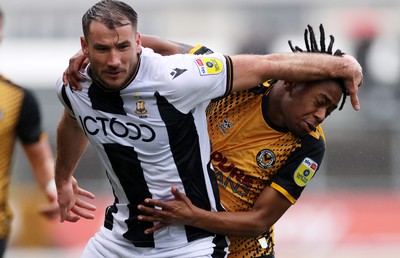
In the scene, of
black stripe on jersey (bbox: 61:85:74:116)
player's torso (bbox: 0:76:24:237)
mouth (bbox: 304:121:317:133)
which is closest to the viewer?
black stripe on jersey (bbox: 61:85:74:116)

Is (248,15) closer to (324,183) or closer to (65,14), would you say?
(65,14)

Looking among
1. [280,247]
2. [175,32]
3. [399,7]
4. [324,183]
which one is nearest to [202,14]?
[175,32]

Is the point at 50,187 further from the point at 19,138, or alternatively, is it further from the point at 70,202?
→ the point at 70,202

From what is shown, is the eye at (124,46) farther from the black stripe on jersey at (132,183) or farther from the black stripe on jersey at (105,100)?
the black stripe on jersey at (132,183)

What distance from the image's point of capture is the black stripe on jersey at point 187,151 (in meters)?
4.66

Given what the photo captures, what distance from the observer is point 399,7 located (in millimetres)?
14977

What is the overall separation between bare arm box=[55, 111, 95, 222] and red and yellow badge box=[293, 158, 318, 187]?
3.82 feet

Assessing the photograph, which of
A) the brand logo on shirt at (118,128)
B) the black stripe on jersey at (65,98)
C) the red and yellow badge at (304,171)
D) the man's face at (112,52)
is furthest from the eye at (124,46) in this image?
the red and yellow badge at (304,171)

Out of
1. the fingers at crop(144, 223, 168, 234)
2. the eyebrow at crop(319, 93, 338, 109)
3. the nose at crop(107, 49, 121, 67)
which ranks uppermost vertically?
the nose at crop(107, 49, 121, 67)

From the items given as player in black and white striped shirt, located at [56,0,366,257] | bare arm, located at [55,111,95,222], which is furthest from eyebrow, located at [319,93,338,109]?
bare arm, located at [55,111,95,222]

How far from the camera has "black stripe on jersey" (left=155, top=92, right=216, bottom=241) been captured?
184 inches

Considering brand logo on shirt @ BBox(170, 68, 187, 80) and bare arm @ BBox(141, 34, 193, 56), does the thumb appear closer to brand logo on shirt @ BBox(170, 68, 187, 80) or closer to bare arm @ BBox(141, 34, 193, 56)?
brand logo on shirt @ BBox(170, 68, 187, 80)

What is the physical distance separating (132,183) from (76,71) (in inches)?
24.3

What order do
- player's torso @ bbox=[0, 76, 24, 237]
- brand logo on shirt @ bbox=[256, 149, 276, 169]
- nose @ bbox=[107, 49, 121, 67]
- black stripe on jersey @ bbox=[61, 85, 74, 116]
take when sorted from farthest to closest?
1. player's torso @ bbox=[0, 76, 24, 237]
2. brand logo on shirt @ bbox=[256, 149, 276, 169]
3. black stripe on jersey @ bbox=[61, 85, 74, 116]
4. nose @ bbox=[107, 49, 121, 67]
